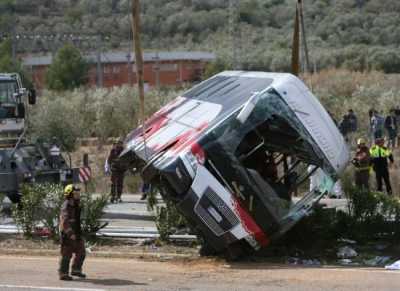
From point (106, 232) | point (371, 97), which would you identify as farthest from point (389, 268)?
point (371, 97)

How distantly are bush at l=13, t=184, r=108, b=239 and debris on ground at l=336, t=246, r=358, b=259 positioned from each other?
424 centimetres

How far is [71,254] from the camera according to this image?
1171 centimetres

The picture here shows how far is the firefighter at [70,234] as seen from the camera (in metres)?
11.6

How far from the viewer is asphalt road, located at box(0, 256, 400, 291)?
441 inches

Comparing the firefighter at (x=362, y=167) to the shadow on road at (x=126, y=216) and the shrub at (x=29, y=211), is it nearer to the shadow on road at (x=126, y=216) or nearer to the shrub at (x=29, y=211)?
the shadow on road at (x=126, y=216)

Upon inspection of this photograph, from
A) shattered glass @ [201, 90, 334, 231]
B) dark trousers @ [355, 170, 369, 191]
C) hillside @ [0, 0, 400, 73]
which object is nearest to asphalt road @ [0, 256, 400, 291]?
shattered glass @ [201, 90, 334, 231]

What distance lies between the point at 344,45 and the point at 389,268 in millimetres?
74916

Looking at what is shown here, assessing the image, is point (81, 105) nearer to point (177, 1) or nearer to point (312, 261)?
point (312, 261)

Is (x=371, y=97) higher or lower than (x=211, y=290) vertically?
lower

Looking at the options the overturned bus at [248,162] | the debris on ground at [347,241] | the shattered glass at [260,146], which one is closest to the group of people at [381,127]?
the debris on ground at [347,241]

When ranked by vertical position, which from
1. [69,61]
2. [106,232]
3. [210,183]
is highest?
[210,183]

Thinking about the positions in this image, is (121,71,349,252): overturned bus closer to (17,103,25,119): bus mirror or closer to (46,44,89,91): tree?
(17,103,25,119): bus mirror

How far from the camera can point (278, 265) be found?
1325 centimetres

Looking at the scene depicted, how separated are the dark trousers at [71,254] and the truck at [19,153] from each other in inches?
287
